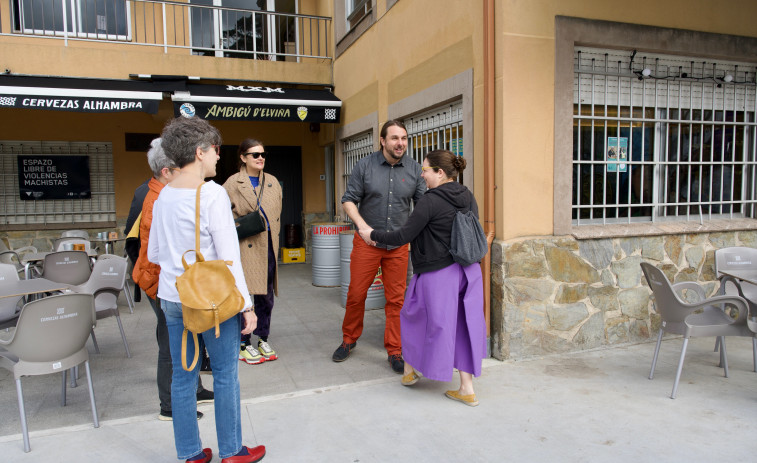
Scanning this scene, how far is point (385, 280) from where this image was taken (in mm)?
4383

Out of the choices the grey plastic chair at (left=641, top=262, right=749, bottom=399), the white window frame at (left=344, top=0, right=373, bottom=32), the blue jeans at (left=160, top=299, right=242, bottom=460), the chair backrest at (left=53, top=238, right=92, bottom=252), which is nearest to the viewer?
the blue jeans at (left=160, top=299, right=242, bottom=460)

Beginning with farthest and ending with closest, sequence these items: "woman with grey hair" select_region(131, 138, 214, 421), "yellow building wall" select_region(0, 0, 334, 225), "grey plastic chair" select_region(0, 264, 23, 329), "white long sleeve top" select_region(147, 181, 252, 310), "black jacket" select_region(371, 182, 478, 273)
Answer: "yellow building wall" select_region(0, 0, 334, 225)
"grey plastic chair" select_region(0, 264, 23, 329)
"black jacket" select_region(371, 182, 478, 273)
"woman with grey hair" select_region(131, 138, 214, 421)
"white long sleeve top" select_region(147, 181, 252, 310)

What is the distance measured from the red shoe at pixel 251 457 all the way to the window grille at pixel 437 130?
10.9ft

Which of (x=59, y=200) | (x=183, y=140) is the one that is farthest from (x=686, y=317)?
(x=59, y=200)

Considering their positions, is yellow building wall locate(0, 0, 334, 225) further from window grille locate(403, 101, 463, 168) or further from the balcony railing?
window grille locate(403, 101, 463, 168)

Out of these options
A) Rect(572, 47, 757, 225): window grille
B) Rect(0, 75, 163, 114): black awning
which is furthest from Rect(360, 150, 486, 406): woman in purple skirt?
Rect(0, 75, 163, 114): black awning

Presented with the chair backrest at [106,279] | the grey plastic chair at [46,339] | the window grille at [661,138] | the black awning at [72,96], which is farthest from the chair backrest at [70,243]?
the window grille at [661,138]

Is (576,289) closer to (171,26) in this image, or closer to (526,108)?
(526,108)

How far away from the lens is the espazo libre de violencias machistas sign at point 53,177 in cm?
920

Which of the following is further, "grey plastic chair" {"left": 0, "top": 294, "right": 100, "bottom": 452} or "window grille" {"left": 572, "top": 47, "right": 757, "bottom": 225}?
"window grille" {"left": 572, "top": 47, "right": 757, "bottom": 225}

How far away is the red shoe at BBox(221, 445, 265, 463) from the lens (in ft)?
8.63

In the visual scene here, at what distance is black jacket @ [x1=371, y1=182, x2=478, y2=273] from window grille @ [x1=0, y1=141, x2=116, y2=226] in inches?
314

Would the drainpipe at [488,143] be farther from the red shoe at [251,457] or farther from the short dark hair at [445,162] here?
the red shoe at [251,457]

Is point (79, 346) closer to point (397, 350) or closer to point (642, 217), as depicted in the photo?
point (397, 350)
